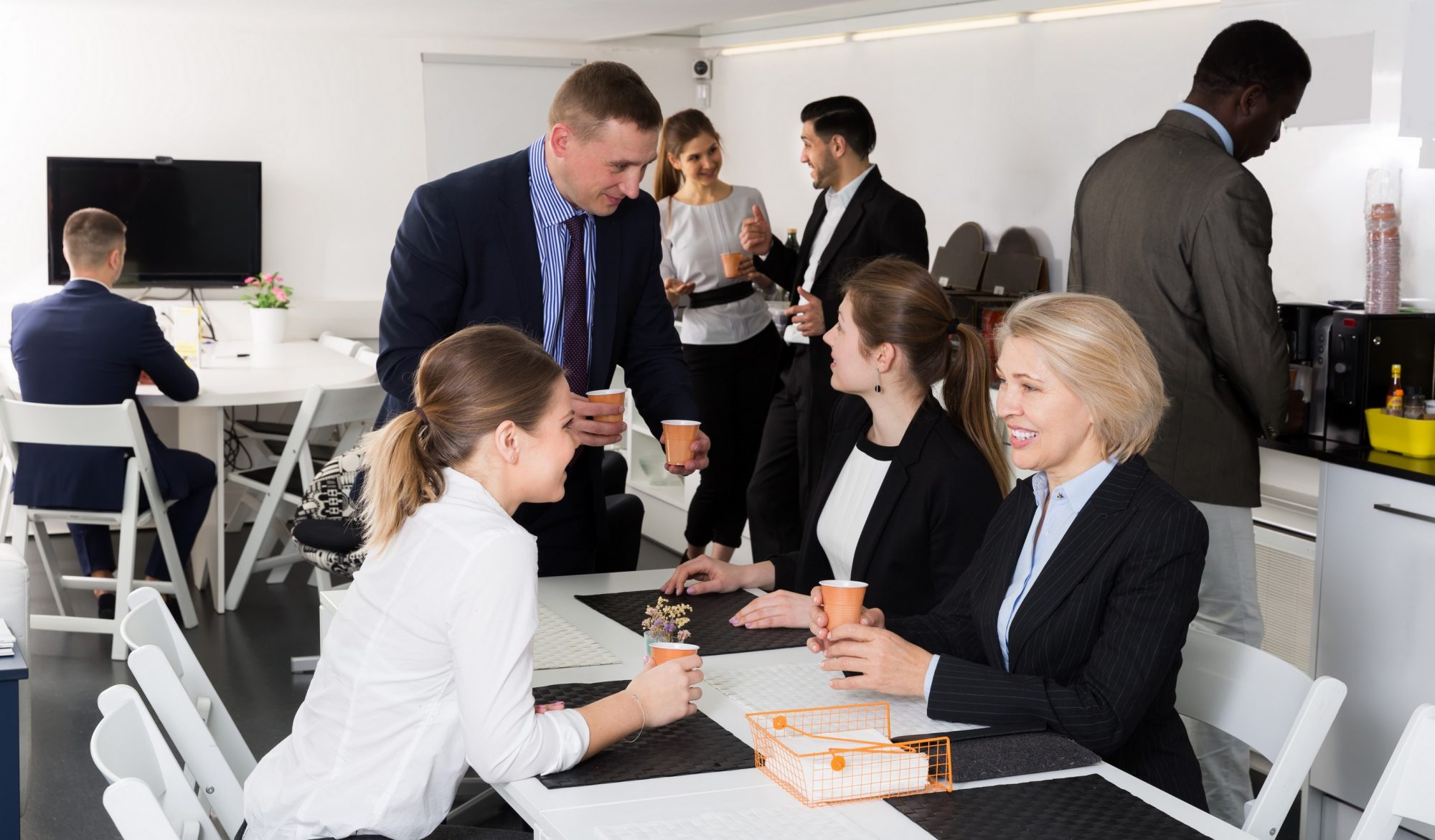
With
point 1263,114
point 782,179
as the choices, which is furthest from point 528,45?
point 1263,114

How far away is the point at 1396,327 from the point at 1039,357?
183 cm

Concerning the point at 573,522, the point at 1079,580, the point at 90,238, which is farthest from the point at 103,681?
the point at 1079,580

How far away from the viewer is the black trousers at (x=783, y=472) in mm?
4609

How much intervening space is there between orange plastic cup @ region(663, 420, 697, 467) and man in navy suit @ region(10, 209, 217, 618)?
9.21 feet

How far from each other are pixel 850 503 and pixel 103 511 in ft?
10.7

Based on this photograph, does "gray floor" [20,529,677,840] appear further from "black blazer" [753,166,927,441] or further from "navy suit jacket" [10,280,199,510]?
"black blazer" [753,166,927,441]

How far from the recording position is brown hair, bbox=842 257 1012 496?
267 cm

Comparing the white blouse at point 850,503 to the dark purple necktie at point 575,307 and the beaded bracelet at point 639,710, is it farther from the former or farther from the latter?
the beaded bracelet at point 639,710

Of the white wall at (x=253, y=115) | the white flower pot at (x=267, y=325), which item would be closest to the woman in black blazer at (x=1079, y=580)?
the white flower pot at (x=267, y=325)

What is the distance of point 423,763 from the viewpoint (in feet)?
5.80

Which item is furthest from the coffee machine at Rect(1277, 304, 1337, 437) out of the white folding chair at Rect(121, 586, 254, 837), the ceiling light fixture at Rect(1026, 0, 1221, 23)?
the white folding chair at Rect(121, 586, 254, 837)

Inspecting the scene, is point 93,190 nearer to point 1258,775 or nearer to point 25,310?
point 25,310

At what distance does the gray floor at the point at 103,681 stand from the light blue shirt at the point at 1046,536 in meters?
1.70

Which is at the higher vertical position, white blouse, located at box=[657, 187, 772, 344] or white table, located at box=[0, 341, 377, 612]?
white blouse, located at box=[657, 187, 772, 344]
